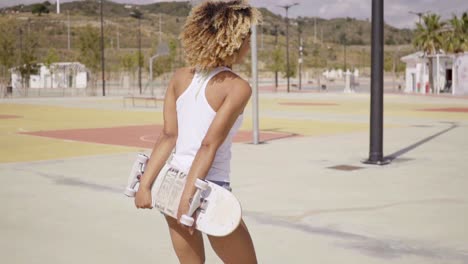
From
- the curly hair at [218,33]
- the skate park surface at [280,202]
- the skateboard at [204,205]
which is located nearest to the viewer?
the skateboard at [204,205]

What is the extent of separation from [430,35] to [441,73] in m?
5.64

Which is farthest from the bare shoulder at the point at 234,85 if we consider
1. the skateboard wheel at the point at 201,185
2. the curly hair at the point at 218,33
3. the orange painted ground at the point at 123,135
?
the orange painted ground at the point at 123,135

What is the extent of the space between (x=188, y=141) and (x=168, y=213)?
38cm

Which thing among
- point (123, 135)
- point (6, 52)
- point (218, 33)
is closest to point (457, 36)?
point (6, 52)

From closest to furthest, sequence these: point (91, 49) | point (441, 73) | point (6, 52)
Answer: point (441, 73) < point (91, 49) < point (6, 52)

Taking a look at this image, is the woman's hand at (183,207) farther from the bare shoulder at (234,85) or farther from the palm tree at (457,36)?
the palm tree at (457,36)

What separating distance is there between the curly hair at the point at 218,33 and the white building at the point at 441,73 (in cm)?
4986

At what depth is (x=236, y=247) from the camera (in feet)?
11.6

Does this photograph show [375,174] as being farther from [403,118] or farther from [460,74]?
[460,74]

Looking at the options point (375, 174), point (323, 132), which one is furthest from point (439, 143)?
point (375, 174)

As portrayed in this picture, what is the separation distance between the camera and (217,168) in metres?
3.55

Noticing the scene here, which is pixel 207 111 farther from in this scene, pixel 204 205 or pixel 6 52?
pixel 6 52

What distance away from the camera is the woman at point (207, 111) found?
342cm

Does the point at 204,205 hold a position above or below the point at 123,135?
above
